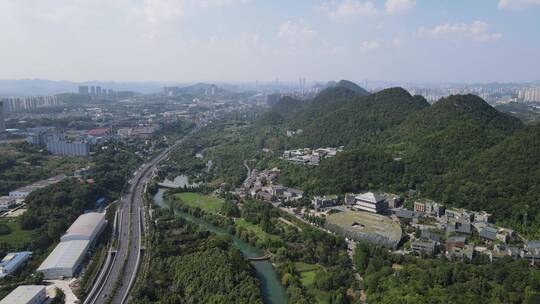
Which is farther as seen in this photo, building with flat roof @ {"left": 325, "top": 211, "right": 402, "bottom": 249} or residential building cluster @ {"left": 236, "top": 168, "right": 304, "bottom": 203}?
residential building cluster @ {"left": 236, "top": 168, "right": 304, "bottom": 203}

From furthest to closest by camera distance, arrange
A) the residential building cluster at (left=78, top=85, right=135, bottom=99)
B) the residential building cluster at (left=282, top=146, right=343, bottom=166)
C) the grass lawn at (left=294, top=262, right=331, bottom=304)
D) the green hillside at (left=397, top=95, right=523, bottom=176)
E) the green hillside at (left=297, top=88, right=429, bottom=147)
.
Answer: the residential building cluster at (left=78, top=85, right=135, bottom=99) < the green hillside at (left=297, top=88, right=429, bottom=147) < the residential building cluster at (left=282, top=146, right=343, bottom=166) < the green hillside at (left=397, top=95, right=523, bottom=176) < the grass lawn at (left=294, top=262, right=331, bottom=304)

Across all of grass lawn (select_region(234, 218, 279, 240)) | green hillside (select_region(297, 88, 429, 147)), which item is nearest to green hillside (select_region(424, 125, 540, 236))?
grass lawn (select_region(234, 218, 279, 240))

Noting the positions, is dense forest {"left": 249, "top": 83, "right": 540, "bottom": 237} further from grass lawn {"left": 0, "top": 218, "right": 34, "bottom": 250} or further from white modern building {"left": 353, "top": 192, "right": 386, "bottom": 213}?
grass lawn {"left": 0, "top": 218, "right": 34, "bottom": 250}

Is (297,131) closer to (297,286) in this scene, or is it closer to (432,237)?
(432,237)

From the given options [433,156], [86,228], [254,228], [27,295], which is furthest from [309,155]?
[27,295]

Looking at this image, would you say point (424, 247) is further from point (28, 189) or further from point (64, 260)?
point (28, 189)

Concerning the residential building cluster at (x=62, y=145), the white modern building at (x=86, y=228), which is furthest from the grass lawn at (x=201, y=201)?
the residential building cluster at (x=62, y=145)
